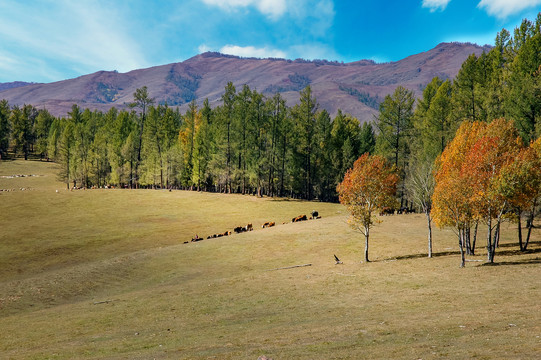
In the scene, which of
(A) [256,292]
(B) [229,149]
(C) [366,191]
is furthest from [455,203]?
(B) [229,149]

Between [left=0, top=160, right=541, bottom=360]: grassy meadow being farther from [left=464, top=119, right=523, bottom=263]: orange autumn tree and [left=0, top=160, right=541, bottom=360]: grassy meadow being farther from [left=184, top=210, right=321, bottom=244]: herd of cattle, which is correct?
[left=464, top=119, right=523, bottom=263]: orange autumn tree

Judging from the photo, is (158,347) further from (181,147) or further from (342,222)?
(181,147)

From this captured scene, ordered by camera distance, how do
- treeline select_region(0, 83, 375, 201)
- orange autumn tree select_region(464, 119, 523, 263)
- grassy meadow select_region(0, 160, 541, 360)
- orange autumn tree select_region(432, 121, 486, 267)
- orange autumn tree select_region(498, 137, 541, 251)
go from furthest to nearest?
treeline select_region(0, 83, 375, 201) < orange autumn tree select_region(432, 121, 486, 267) < orange autumn tree select_region(464, 119, 523, 263) < orange autumn tree select_region(498, 137, 541, 251) < grassy meadow select_region(0, 160, 541, 360)

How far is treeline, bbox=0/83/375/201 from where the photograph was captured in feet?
243

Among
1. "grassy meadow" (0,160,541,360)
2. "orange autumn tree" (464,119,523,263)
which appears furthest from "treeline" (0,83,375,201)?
"orange autumn tree" (464,119,523,263)

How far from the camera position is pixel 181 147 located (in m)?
89.4

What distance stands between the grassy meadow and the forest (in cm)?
1064

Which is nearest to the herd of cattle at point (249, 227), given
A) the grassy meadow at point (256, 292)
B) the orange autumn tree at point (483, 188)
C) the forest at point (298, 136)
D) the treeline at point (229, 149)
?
the grassy meadow at point (256, 292)

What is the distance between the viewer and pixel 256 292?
25172 mm

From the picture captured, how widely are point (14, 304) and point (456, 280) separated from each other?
33.5 metres

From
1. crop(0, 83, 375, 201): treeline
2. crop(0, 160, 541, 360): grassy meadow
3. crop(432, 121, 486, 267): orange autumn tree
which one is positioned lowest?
crop(0, 160, 541, 360): grassy meadow

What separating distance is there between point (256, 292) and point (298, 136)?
177 ft

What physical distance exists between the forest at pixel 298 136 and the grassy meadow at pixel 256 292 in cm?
1064

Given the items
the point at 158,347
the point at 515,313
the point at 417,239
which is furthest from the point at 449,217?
the point at 158,347
